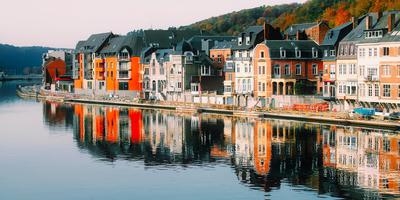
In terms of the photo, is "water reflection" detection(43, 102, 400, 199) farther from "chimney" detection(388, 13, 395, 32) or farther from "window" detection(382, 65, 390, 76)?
"chimney" detection(388, 13, 395, 32)

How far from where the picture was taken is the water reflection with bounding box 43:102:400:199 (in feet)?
151

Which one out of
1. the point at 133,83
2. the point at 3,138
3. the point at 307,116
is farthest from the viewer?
the point at 133,83

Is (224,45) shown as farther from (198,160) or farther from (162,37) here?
(198,160)

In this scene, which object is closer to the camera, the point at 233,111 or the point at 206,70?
the point at 233,111

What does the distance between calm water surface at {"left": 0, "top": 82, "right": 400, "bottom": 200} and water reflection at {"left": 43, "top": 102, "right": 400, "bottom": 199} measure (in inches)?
2.8

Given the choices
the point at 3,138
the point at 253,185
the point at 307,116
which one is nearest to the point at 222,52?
the point at 307,116

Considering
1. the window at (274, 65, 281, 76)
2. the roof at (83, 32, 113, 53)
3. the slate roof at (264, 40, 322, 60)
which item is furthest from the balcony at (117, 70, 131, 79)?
the window at (274, 65, 281, 76)

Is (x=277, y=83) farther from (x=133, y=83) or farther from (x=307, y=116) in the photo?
(x=133, y=83)

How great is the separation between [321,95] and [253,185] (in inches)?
1709

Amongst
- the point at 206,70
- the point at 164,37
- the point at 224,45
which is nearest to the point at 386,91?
the point at 206,70

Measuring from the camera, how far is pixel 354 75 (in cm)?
8075

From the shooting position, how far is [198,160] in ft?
183

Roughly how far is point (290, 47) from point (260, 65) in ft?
14.3

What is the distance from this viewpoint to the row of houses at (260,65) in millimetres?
76688
